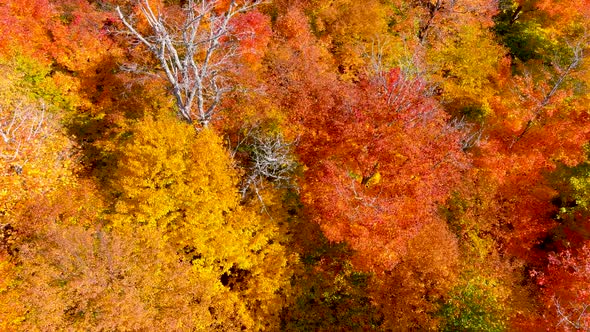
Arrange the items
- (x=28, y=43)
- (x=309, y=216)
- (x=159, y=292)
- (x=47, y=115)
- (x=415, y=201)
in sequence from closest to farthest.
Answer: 1. (x=159, y=292)
2. (x=415, y=201)
3. (x=309, y=216)
4. (x=47, y=115)
5. (x=28, y=43)

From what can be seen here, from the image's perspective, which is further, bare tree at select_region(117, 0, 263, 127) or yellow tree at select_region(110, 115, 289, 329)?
yellow tree at select_region(110, 115, 289, 329)

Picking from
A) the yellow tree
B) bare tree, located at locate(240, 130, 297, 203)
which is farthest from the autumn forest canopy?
bare tree, located at locate(240, 130, 297, 203)

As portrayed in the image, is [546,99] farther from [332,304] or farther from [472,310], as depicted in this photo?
[332,304]

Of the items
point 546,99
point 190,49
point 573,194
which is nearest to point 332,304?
point 190,49

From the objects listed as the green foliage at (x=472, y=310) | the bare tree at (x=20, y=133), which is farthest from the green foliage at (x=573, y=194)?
the bare tree at (x=20, y=133)

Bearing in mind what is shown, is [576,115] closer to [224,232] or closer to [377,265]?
[377,265]

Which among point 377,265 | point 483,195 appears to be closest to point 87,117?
point 377,265

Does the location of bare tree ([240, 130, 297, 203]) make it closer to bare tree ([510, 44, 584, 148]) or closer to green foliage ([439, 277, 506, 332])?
green foliage ([439, 277, 506, 332])

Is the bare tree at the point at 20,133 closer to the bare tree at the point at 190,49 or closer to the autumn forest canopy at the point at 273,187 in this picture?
the autumn forest canopy at the point at 273,187

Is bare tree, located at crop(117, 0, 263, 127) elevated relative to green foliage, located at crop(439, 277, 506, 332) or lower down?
elevated
